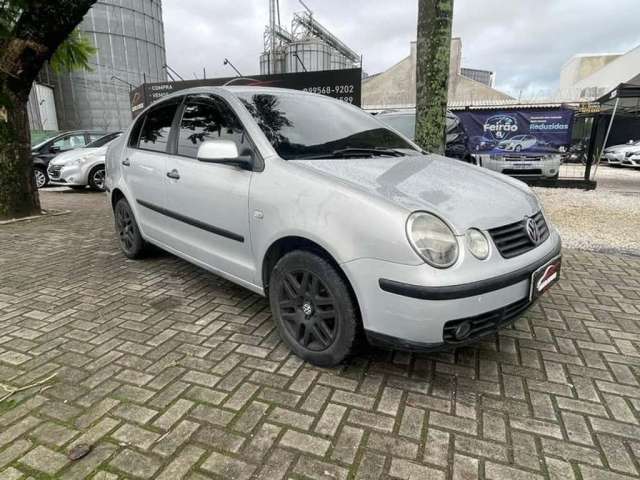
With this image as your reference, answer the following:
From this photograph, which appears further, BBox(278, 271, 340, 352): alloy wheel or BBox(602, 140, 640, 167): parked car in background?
BBox(602, 140, 640, 167): parked car in background

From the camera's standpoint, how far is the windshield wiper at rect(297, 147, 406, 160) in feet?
8.56

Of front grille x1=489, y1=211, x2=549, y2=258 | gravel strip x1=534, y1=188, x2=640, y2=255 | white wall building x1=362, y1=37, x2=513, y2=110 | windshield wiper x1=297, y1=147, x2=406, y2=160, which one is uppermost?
white wall building x1=362, y1=37, x2=513, y2=110

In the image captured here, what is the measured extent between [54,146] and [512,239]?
12762mm

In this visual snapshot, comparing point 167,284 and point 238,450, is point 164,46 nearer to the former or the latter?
point 167,284

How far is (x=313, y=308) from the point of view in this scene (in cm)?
234

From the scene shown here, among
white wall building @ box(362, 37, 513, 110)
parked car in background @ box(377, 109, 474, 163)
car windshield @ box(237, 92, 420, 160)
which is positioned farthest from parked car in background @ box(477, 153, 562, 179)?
white wall building @ box(362, 37, 513, 110)

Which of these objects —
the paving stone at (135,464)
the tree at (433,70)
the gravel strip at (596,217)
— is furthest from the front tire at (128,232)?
the gravel strip at (596,217)

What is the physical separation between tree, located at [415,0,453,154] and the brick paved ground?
2.81 m

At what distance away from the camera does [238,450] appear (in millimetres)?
1797

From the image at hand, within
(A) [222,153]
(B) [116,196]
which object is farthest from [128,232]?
(A) [222,153]

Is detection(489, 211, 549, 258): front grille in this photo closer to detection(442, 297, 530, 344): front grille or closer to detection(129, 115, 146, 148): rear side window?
detection(442, 297, 530, 344): front grille

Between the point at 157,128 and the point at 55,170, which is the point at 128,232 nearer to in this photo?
the point at 157,128

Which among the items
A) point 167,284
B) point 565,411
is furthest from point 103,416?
point 565,411

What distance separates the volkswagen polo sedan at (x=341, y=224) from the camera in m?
1.94
